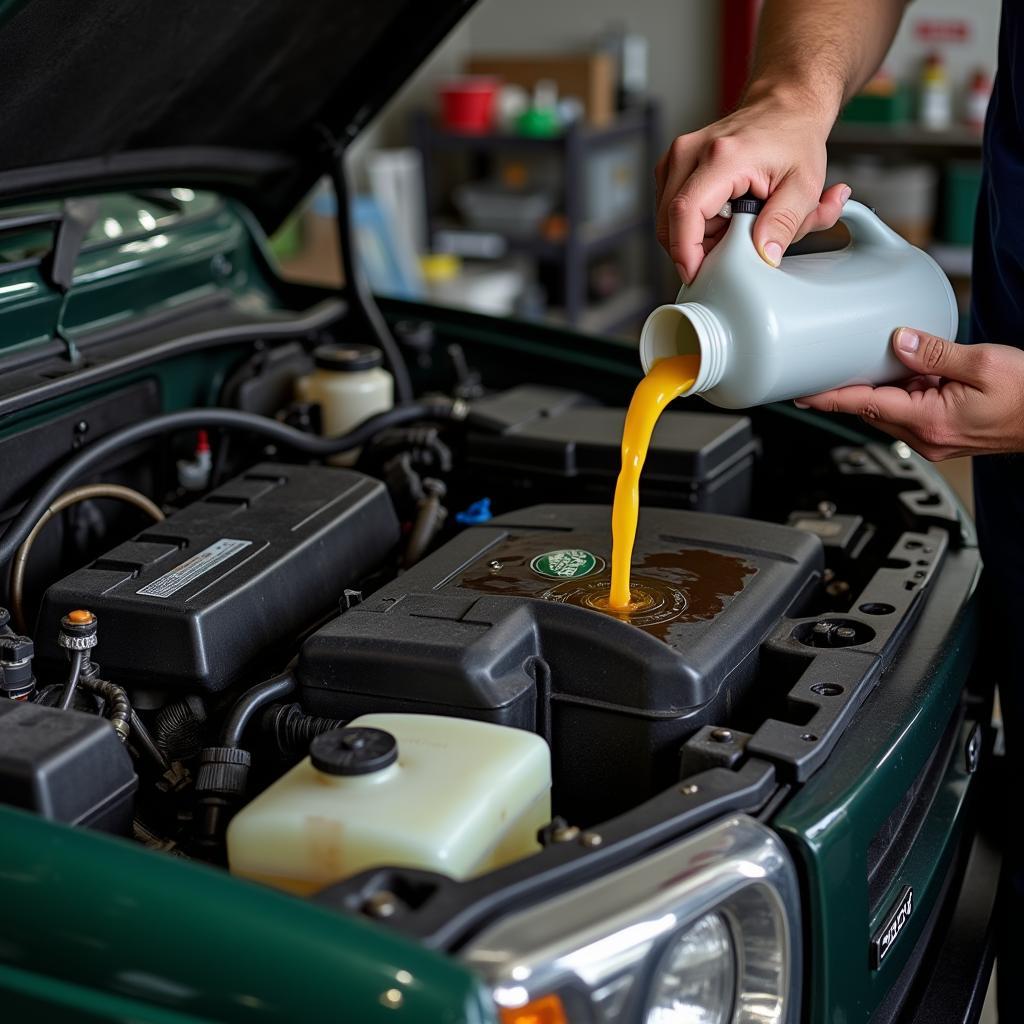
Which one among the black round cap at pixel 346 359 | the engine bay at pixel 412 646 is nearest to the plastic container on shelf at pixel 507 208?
the black round cap at pixel 346 359

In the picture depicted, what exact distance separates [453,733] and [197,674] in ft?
0.88

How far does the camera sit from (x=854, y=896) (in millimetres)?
971

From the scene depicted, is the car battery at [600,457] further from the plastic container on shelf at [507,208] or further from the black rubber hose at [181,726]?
the plastic container on shelf at [507,208]

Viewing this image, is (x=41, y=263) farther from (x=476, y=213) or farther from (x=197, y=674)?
(x=476, y=213)

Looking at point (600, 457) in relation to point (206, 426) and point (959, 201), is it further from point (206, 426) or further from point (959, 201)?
point (959, 201)

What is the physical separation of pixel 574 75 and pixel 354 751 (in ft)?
15.3

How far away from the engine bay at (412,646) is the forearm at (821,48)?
1.24 feet

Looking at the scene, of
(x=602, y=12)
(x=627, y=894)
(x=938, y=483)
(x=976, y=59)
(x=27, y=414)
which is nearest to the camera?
(x=627, y=894)

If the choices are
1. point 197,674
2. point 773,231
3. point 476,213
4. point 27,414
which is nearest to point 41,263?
point 27,414

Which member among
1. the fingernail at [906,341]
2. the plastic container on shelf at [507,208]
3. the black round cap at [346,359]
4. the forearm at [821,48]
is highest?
the forearm at [821,48]

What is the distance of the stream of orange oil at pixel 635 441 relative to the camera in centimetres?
115

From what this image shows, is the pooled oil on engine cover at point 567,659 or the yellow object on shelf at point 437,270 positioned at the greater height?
the pooled oil on engine cover at point 567,659

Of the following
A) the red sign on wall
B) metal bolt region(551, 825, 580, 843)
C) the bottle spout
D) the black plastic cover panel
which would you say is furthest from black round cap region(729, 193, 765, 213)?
the red sign on wall

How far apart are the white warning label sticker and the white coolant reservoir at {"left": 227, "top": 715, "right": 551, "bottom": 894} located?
28cm
